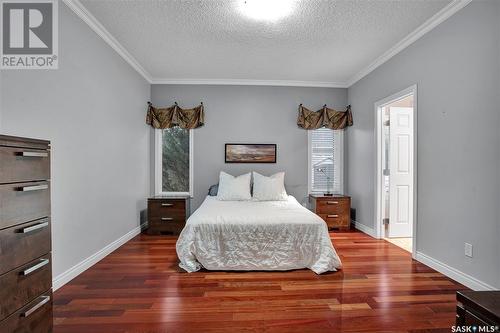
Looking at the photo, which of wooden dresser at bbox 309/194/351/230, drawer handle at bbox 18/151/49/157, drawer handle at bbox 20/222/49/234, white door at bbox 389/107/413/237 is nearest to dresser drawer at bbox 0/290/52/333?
drawer handle at bbox 20/222/49/234

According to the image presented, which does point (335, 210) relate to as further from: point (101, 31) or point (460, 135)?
point (101, 31)

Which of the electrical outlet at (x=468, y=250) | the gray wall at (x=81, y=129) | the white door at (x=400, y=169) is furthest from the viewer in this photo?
the white door at (x=400, y=169)

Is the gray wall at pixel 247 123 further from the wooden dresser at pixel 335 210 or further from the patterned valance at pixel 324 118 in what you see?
the wooden dresser at pixel 335 210

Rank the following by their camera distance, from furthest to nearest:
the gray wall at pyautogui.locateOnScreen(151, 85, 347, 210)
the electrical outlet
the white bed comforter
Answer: the gray wall at pyautogui.locateOnScreen(151, 85, 347, 210), the white bed comforter, the electrical outlet

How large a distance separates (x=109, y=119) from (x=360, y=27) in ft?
10.5

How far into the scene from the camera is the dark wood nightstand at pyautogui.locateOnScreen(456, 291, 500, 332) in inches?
38.6

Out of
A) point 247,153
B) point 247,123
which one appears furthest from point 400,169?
point 247,123

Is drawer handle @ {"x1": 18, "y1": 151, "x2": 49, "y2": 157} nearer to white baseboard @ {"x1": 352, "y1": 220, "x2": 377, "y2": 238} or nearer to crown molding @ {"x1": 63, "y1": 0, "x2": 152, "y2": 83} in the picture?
crown molding @ {"x1": 63, "y1": 0, "x2": 152, "y2": 83}

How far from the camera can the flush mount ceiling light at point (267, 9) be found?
2537 millimetres

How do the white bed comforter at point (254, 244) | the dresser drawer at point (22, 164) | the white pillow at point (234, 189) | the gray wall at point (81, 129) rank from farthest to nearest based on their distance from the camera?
the white pillow at point (234, 189)
the white bed comforter at point (254, 244)
the gray wall at point (81, 129)
the dresser drawer at point (22, 164)

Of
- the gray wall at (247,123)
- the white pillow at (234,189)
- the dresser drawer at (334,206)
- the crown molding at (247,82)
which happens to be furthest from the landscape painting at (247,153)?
the dresser drawer at (334,206)

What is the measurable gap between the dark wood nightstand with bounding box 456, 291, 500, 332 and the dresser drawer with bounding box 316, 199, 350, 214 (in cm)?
340

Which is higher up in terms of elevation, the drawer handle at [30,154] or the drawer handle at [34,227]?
the drawer handle at [30,154]

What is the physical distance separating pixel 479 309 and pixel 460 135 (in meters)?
2.08
